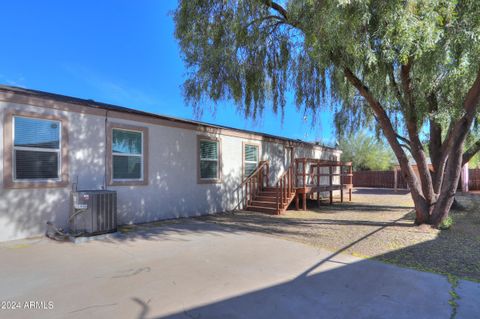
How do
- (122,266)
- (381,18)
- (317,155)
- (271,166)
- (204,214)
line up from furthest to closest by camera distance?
1. (317,155)
2. (271,166)
3. (204,214)
4. (381,18)
5. (122,266)

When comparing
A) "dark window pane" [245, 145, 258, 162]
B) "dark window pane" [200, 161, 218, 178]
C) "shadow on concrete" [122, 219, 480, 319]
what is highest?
"dark window pane" [245, 145, 258, 162]

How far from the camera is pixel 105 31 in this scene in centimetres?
1944

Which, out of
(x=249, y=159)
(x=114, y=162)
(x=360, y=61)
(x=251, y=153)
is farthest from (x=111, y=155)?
(x=360, y=61)

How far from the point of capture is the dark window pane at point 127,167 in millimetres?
7833

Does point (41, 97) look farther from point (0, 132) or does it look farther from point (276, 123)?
point (276, 123)

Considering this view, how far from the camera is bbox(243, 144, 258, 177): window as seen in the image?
11.9m

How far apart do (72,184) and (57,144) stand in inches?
37.5

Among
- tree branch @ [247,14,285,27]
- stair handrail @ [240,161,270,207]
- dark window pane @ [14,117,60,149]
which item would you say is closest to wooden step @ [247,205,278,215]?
stair handrail @ [240,161,270,207]

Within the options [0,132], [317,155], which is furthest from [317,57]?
[317,155]

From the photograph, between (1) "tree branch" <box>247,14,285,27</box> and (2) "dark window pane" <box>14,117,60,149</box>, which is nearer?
(2) "dark window pane" <box>14,117,60,149</box>

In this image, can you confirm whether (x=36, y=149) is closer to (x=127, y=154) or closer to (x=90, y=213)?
(x=90, y=213)

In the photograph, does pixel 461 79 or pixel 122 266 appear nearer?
pixel 122 266

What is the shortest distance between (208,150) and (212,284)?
272 inches

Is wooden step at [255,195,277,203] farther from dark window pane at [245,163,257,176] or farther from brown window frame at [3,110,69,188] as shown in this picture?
brown window frame at [3,110,69,188]
